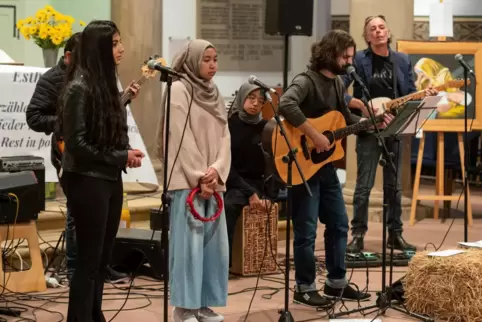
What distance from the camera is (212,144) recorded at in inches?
186

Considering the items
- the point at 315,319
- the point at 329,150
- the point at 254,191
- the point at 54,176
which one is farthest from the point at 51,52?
the point at 315,319

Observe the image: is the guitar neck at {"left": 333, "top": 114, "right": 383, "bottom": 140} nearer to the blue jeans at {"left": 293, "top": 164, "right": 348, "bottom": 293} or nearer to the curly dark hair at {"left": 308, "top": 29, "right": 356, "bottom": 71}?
the blue jeans at {"left": 293, "top": 164, "right": 348, "bottom": 293}

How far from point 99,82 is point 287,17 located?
4.34 m

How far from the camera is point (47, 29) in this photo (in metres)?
7.16

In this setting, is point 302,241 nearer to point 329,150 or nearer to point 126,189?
point 329,150

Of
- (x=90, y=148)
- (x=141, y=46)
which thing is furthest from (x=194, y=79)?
(x=141, y=46)

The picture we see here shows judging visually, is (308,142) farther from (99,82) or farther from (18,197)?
(18,197)

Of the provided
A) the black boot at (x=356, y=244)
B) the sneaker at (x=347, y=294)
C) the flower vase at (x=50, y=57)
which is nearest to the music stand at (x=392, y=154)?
the sneaker at (x=347, y=294)

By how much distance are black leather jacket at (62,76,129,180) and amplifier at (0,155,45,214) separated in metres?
1.94

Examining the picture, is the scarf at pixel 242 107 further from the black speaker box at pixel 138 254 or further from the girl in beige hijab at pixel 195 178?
the girl in beige hijab at pixel 195 178

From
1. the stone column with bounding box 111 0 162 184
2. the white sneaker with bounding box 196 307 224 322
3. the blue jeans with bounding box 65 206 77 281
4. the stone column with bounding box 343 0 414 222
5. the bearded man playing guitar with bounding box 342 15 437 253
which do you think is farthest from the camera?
the stone column with bounding box 343 0 414 222

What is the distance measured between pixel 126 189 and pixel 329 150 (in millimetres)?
3054

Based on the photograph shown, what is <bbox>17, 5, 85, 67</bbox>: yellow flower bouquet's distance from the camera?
716 centimetres

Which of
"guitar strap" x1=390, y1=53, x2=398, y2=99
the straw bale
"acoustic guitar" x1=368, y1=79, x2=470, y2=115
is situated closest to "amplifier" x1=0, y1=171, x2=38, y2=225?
"acoustic guitar" x1=368, y1=79, x2=470, y2=115
